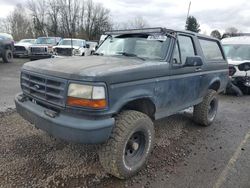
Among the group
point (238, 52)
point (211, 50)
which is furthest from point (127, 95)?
point (238, 52)

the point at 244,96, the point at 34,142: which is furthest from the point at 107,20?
the point at 34,142

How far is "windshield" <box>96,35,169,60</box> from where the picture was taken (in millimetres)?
3840

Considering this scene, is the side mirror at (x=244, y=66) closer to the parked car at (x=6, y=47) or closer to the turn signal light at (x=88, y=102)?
the turn signal light at (x=88, y=102)

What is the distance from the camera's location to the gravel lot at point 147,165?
316 centimetres

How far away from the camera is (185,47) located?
4.35m

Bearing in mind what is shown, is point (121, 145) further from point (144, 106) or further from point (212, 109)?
point (212, 109)

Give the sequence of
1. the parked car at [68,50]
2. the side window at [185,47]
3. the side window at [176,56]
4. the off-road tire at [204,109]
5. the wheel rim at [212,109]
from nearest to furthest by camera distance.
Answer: the side window at [176,56], the side window at [185,47], the off-road tire at [204,109], the wheel rim at [212,109], the parked car at [68,50]

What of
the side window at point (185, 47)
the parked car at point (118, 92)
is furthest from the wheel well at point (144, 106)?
the side window at point (185, 47)

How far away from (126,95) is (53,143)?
176 centimetres

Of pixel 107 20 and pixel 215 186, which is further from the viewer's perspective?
pixel 107 20

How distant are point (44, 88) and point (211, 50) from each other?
3791 millimetres

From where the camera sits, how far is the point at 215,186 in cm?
315

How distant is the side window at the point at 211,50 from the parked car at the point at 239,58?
344 centimetres

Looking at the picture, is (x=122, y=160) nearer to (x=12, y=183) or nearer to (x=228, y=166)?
(x=12, y=183)
